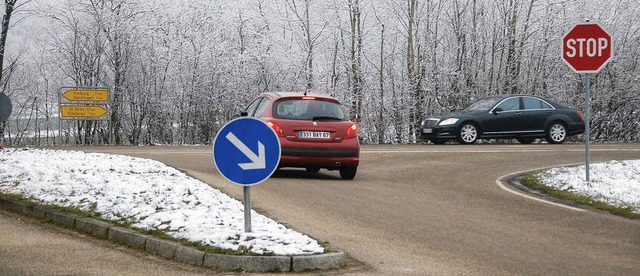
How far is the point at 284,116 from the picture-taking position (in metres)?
15.2

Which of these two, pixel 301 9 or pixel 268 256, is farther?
pixel 301 9

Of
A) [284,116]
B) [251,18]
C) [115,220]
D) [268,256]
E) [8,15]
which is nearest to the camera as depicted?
[268,256]

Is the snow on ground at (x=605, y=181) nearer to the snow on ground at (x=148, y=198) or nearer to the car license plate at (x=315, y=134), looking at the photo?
the car license plate at (x=315, y=134)

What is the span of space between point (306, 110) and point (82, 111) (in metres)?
16.3

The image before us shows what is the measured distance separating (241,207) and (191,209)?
72 cm

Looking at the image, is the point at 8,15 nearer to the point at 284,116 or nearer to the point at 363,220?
the point at 284,116

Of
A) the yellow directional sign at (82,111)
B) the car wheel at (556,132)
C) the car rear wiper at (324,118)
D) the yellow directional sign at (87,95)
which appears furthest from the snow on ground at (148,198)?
the car wheel at (556,132)

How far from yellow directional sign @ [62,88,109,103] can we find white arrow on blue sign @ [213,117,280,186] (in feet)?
73.7

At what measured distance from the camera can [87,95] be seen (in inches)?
1165

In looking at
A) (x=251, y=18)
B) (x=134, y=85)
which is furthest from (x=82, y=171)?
(x=251, y=18)

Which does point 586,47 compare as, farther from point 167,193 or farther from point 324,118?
point 167,193

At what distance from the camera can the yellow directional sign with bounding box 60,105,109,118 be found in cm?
2941

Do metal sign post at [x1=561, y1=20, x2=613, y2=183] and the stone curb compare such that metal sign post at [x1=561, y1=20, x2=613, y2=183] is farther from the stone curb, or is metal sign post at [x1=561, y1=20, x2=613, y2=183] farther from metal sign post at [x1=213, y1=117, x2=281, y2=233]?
the stone curb

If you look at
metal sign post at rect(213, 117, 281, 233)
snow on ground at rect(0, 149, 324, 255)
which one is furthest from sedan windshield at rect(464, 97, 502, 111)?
metal sign post at rect(213, 117, 281, 233)
